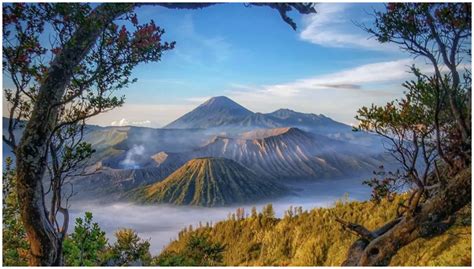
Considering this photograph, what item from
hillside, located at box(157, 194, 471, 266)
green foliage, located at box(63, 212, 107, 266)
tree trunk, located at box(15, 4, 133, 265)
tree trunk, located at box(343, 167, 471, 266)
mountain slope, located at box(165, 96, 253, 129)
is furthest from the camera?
mountain slope, located at box(165, 96, 253, 129)

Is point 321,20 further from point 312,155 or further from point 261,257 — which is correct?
point 261,257

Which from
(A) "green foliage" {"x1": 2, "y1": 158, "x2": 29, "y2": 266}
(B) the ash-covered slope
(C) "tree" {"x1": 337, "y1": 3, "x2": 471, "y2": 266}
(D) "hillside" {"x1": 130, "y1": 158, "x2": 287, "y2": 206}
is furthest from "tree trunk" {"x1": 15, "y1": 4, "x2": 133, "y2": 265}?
(C) "tree" {"x1": 337, "y1": 3, "x2": 471, "y2": 266}

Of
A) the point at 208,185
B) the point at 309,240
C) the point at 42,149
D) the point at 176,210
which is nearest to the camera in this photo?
the point at 42,149

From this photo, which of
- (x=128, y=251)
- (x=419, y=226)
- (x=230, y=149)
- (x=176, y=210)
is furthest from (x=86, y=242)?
(x=419, y=226)

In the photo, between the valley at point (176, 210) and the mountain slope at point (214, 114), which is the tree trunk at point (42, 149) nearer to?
the valley at point (176, 210)

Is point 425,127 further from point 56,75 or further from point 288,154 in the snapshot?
point 56,75

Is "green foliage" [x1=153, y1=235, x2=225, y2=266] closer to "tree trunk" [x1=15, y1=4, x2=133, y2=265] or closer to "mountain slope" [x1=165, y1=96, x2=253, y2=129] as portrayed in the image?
"tree trunk" [x1=15, y1=4, x2=133, y2=265]

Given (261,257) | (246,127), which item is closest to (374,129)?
(246,127)
